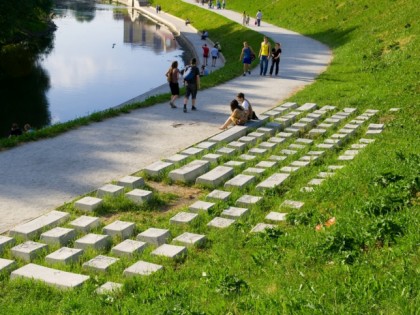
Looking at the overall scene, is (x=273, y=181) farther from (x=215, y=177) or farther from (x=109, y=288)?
(x=109, y=288)

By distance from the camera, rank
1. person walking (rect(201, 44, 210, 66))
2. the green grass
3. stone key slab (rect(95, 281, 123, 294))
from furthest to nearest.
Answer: person walking (rect(201, 44, 210, 66)) < the green grass < stone key slab (rect(95, 281, 123, 294))

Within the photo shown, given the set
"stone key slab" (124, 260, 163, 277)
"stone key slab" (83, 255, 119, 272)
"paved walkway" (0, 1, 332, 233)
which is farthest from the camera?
"paved walkway" (0, 1, 332, 233)

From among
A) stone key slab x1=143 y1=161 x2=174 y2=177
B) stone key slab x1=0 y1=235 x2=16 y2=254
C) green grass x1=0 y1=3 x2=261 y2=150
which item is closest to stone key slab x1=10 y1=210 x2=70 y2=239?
stone key slab x1=0 y1=235 x2=16 y2=254

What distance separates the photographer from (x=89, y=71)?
38844mm

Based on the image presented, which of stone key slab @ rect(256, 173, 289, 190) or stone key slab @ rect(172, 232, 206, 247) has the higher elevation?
stone key slab @ rect(256, 173, 289, 190)

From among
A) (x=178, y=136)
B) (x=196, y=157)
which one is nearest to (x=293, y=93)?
(x=178, y=136)

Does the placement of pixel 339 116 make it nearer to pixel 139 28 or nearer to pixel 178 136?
pixel 178 136

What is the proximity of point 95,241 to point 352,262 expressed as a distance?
129 inches

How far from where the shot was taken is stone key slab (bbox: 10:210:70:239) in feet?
29.3

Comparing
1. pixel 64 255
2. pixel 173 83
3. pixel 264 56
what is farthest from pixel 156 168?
pixel 264 56

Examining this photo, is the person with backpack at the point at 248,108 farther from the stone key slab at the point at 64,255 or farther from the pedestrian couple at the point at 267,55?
the pedestrian couple at the point at 267,55

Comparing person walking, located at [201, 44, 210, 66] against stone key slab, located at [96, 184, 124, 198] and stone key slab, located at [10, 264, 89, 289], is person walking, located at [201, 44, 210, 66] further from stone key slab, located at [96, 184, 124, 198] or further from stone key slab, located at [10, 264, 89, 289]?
stone key slab, located at [10, 264, 89, 289]

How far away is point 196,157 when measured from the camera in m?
13.0

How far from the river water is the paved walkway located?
9.64 metres
